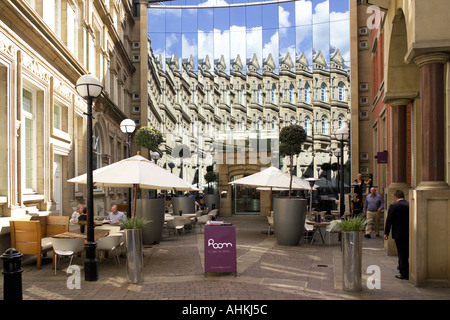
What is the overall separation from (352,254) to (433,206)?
167 centimetres

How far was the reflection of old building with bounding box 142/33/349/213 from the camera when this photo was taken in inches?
1156

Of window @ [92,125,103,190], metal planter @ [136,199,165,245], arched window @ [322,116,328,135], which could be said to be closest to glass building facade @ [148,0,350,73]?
arched window @ [322,116,328,135]

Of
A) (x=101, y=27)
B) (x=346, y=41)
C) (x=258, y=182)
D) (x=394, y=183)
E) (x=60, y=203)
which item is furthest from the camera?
(x=346, y=41)

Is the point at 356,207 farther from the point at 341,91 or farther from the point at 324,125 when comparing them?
the point at 341,91

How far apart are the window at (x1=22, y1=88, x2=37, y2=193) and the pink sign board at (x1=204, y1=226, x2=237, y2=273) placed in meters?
7.25

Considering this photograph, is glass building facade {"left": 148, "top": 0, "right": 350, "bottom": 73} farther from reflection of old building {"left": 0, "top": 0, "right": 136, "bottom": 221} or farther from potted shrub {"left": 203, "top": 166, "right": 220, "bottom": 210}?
potted shrub {"left": 203, "top": 166, "right": 220, "bottom": 210}

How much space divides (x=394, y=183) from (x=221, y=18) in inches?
913

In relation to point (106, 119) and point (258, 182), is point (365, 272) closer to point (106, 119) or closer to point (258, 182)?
point (258, 182)

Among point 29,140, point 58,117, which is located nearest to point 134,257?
point 29,140

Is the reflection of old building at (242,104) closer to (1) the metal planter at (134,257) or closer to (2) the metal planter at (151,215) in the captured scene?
(2) the metal planter at (151,215)

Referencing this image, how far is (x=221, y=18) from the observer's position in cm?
3172

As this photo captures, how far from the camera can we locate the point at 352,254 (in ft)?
24.4

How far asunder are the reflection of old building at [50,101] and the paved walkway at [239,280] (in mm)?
3257
